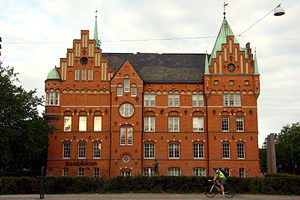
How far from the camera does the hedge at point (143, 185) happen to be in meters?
27.8

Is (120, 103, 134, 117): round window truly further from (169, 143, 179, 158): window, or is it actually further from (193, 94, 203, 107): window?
(193, 94, 203, 107): window

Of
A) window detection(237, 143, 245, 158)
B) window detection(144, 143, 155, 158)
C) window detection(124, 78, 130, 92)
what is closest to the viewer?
window detection(237, 143, 245, 158)

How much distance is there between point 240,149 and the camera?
47.0 m

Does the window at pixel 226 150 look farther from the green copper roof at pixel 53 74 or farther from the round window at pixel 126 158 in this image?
the green copper roof at pixel 53 74

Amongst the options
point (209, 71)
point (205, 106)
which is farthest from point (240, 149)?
point (209, 71)

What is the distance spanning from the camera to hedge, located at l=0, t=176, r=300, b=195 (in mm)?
27844

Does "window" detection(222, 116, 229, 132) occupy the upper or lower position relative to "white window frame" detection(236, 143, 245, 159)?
upper

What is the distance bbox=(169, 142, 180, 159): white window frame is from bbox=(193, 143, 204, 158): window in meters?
2.31

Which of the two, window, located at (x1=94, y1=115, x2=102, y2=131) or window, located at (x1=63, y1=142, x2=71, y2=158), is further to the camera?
window, located at (x1=94, y1=115, x2=102, y2=131)

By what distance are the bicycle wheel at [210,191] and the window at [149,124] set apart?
69.5 ft

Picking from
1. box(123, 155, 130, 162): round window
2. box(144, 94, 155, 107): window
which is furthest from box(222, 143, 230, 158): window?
box(123, 155, 130, 162): round window

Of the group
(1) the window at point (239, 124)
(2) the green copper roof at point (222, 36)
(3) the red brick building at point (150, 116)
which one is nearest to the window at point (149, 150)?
(3) the red brick building at point (150, 116)

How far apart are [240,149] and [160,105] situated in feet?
40.4

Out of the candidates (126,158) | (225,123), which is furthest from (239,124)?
(126,158)
